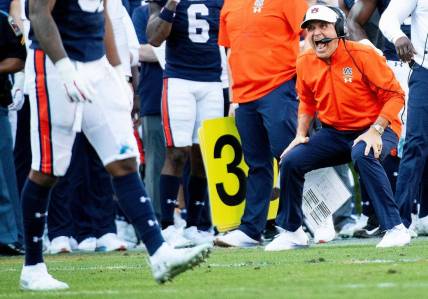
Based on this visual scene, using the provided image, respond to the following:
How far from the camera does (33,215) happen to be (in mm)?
7027

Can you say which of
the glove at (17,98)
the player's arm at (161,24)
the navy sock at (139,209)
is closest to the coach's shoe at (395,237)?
the navy sock at (139,209)

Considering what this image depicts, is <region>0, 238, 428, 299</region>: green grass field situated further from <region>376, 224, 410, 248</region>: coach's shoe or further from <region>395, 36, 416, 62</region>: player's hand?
<region>395, 36, 416, 62</region>: player's hand

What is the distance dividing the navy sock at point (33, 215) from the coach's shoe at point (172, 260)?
74 cm

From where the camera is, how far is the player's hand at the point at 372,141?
29.9ft

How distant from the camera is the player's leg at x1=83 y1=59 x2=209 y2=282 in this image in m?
6.81

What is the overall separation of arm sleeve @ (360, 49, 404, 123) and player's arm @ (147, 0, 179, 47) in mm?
2267

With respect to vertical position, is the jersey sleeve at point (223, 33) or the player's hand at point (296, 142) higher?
the jersey sleeve at point (223, 33)

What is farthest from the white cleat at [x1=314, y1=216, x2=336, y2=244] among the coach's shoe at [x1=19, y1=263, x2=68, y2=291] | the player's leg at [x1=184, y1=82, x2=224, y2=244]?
the coach's shoe at [x1=19, y1=263, x2=68, y2=291]

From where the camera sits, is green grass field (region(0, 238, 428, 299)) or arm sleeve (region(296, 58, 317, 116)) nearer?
green grass field (region(0, 238, 428, 299))

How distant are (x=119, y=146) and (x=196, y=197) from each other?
4.73 metres

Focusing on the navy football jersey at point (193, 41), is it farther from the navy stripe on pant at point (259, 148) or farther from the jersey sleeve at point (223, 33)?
the navy stripe on pant at point (259, 148)

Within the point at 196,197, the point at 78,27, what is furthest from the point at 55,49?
the point at 196,197

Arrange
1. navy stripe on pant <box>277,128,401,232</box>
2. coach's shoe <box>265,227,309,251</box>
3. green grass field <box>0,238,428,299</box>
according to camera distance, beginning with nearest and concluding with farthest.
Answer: green grass field <box>0,238,428,299</box> < navy stripe on pant <box>277,128,401,232</box> < coach's shoe <box>265,227,309,251</box>

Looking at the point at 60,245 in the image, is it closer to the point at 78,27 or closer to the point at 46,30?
the point at 78,27
